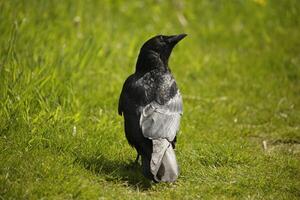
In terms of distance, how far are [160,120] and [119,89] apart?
2.10 meters

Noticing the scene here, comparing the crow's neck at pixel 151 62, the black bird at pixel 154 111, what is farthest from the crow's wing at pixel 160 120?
the crow's neck at pixel 151 62

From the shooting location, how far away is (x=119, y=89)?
6840mm

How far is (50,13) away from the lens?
7.79 m

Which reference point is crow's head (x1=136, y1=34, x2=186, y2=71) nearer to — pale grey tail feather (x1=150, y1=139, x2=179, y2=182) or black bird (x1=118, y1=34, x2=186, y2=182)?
black bird (x1=118, y1=34, x2=186, y2=182)

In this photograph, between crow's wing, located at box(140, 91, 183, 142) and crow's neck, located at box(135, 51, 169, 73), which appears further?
crow's neck, located at box(135, 51, 169, 73)

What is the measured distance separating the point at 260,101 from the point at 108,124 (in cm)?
209

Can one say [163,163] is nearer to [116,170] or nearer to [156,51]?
[116,170]

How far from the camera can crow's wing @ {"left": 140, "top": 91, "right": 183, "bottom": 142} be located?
4660 mm

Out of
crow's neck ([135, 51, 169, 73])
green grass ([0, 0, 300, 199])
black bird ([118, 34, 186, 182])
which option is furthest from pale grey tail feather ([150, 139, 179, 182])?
crow's neck ([135, 51, 169, 73])

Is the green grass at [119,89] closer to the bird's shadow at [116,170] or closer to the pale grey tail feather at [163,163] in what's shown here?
the bird's shadow at [116,170]

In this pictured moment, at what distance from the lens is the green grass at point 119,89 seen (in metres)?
4.73

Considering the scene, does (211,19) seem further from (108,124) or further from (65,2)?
(108,124)

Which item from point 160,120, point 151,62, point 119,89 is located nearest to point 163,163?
point 160,120

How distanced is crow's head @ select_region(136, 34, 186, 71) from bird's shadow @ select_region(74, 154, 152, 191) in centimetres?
88
